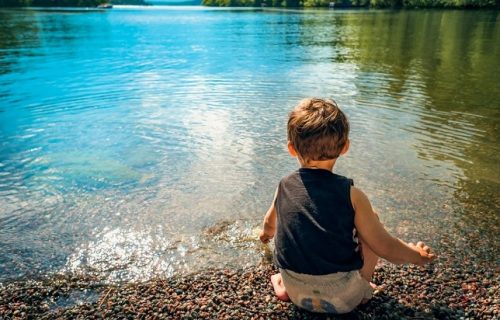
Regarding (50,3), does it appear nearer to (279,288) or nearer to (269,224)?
(269,224)

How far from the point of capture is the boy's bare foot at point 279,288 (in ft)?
14.2

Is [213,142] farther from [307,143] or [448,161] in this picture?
[307,143]

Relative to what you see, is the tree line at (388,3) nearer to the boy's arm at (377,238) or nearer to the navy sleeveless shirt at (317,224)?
the boy's arm at (377,238)

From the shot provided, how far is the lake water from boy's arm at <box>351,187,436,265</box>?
197 centimetres

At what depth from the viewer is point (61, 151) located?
10156 millimetres

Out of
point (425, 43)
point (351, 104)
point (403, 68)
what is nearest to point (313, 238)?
point (351, 104)

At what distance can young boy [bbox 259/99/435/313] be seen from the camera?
356cm

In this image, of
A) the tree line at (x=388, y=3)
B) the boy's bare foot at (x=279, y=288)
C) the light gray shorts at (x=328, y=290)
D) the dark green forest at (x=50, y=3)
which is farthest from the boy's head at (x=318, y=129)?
the dark green forest at (x=50, y=3)

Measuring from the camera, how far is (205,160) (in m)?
9.48

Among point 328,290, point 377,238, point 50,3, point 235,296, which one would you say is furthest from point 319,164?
point 50,3

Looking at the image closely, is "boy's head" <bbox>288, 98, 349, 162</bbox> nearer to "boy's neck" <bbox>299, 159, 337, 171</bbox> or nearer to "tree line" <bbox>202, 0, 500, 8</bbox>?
"boy's neck" <bbox>299, 159, 337, 171</bbox>

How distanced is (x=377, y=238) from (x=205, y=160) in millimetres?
6254

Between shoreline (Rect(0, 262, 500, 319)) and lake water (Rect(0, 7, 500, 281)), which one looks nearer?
shoreline (Rect(0, 262, 500, 319))

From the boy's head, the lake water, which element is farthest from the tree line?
the boy's head
